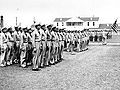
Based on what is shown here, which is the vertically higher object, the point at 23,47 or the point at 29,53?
the point at 23,47

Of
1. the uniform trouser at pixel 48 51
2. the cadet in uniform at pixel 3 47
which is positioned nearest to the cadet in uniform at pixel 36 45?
the uniform trouser at pixel 48 51

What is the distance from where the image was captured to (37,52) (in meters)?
12.1

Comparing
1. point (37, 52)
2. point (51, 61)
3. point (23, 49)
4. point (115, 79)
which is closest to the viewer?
point (115, 79)

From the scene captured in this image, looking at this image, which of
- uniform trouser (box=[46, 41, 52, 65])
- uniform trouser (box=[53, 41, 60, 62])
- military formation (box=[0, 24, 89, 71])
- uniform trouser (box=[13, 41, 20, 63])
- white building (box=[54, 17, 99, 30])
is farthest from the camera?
white building (box=[54, 17, 99, 30])

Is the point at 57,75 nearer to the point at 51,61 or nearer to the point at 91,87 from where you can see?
the point at 91,87

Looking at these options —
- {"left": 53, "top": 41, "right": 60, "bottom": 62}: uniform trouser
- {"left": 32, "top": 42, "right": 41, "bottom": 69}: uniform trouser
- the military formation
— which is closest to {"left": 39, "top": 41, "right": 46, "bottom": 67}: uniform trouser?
the military formation

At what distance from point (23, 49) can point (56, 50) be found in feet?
8.54

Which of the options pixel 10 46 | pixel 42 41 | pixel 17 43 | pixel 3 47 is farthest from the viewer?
pixel 17 43

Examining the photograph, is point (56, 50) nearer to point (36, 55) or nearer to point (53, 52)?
point (53, 52)

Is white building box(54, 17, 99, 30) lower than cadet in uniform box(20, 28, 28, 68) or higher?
higher

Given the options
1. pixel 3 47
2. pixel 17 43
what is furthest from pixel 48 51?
pixel 3 47

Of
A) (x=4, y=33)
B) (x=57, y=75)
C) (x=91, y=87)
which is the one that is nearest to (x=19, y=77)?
(x=57, y=75)

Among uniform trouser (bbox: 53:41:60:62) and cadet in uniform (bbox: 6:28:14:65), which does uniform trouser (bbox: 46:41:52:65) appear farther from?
cadet in uniform (bbox: 6:28:14:65)

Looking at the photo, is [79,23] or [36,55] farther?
[79,23]
